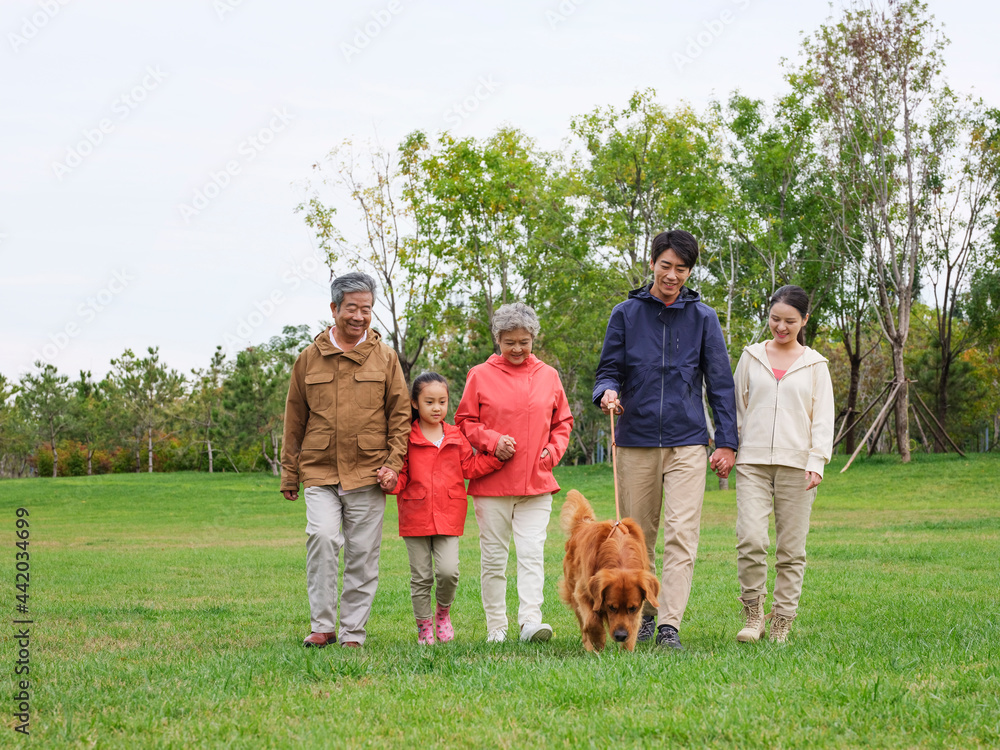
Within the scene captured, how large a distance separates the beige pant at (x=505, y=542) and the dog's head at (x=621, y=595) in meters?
0.83

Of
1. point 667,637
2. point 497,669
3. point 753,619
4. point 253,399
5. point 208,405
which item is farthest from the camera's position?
point 208,405

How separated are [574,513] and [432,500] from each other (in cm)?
99

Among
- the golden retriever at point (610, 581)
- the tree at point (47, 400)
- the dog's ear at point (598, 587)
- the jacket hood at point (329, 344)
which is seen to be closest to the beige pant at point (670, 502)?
the golden retriever at point (610, 581)

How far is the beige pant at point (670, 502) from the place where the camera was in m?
5.70

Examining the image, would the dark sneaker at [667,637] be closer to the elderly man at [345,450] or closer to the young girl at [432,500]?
the young girl at [432,500]

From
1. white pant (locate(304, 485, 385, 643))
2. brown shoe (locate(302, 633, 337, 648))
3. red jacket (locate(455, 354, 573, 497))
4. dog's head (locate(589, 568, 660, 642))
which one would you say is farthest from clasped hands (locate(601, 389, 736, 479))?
brown shoe (locate(302, 633, 337, 648))

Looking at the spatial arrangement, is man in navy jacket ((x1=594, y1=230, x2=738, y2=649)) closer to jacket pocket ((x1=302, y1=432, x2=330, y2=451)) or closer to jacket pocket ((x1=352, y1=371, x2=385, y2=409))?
jacket pocket ((x1=352, y1=371, x2=385, y2=409))

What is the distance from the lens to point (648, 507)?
19.6ft

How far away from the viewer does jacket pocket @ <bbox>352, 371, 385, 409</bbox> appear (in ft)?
19.8

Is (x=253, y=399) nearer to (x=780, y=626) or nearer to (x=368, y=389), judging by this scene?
(x=368, y=389)

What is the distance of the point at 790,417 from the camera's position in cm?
583

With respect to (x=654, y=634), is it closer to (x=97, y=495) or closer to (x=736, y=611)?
(x=736, y=611)

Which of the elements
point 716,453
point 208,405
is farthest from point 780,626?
point 208,405

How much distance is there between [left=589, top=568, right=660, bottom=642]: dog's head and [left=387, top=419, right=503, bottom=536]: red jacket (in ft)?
3.93
